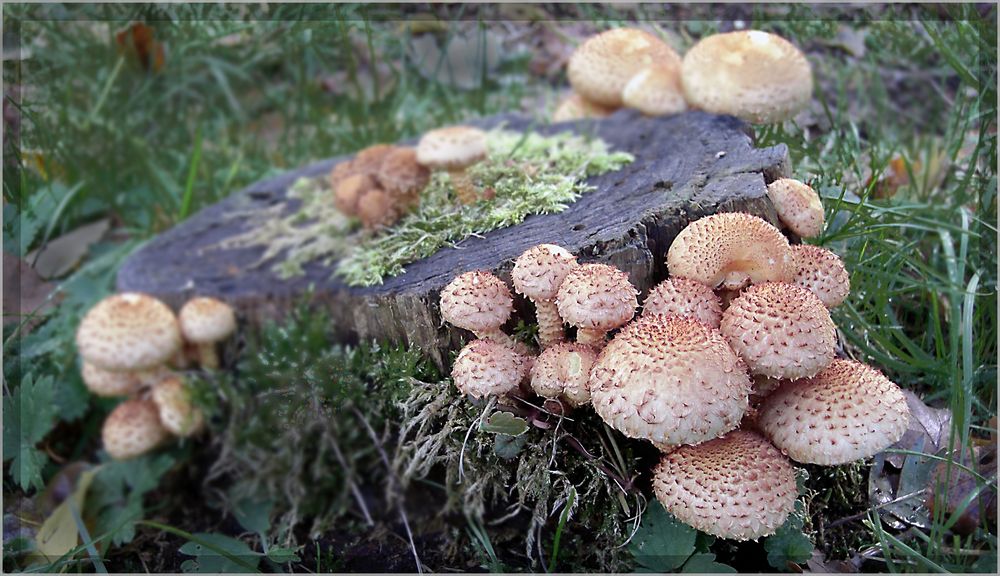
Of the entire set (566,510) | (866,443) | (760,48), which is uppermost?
(760,48)

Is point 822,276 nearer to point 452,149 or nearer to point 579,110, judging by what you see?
point 452,149

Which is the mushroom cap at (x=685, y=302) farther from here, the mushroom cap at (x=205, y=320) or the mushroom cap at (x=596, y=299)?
the mushroom cap at (x=205, y=320)

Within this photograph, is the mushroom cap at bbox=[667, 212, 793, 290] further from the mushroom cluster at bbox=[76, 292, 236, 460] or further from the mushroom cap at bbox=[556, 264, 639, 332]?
the mushroom cluster at bbox=[76, 292, 236, 460]

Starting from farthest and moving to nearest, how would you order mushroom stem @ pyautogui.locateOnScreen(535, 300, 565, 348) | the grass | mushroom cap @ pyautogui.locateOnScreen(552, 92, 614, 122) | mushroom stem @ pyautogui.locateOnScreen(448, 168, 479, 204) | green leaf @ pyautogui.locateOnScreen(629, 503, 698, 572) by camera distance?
mushroom cap @ pyautogui.locateOnScreen(552, 92, 614, 122) → mushroom stem @ pyautogui.locateOnScreen(448, 168, 479, 204) → the grass → mushroom stem @ pyautogui.locateOnScreen(535, 300, 565, 348) → green leaf @ pyautogui.locateOnScreen(629, 503, 698, 572)

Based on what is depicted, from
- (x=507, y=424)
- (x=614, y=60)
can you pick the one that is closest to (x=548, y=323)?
(x=507, y=424)

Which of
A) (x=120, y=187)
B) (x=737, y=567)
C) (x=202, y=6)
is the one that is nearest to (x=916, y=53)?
(x=737, y=567)

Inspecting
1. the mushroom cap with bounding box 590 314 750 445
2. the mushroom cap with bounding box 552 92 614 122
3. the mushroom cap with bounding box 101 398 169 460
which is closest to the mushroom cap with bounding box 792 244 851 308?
the mushroom cap with bounding box 590 314 750 445

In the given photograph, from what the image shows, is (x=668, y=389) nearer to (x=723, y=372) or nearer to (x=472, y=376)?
(x=723, y=372)
